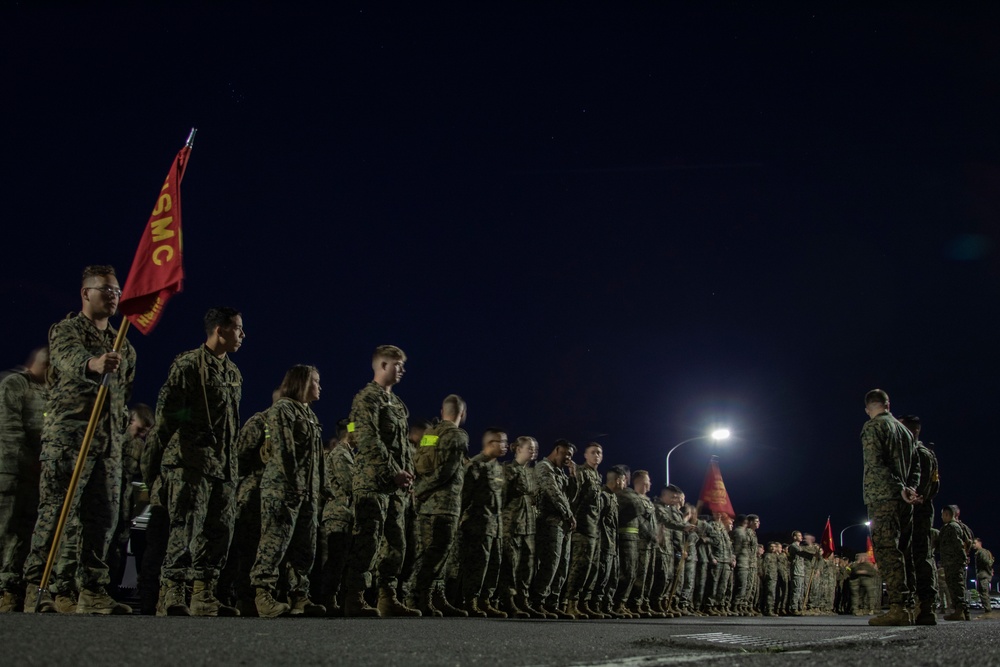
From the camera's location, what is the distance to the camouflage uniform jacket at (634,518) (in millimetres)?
13383

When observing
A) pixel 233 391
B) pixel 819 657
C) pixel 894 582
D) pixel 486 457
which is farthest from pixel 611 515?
pixel 819 657

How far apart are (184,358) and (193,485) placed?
959 millimetres

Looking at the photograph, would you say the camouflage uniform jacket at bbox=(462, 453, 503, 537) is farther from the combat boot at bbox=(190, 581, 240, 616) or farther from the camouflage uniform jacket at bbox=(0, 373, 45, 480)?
the camouflage uniform jacket at bbox=(0, 373, 45, 480)

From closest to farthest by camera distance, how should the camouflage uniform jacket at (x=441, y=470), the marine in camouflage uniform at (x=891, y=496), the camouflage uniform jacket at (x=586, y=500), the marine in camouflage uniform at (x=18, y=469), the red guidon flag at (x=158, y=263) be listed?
the marine in camouflage uniform at (x=18, y=469)
the red guidon flag at (x=158, y=263)
the marine in camouflage uniform at (x=891, y=496)
the camouflage uniform jacket at (x=441, y=470)
the camouflage uniform jacket at (x=586, y=500)

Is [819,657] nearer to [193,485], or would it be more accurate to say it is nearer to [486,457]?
[193,485]

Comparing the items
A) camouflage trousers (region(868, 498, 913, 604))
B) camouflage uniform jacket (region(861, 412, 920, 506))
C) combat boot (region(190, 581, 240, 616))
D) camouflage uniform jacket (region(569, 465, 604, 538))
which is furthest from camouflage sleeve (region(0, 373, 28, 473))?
camouflage uniform jacket (region(861, 412, 920, 506))

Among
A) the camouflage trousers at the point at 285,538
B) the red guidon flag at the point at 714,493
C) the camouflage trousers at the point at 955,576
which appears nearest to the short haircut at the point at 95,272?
the camouflage trousers at the point at 285,538

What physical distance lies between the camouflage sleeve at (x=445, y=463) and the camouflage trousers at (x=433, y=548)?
1.02 feet

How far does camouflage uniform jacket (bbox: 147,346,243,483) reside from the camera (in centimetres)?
590

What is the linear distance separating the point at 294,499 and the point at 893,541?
18.3 ft

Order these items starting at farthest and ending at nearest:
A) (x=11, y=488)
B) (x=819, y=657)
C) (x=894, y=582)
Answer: (x=894, y=582) → (x=11, y=488) → (x=819, y=657)

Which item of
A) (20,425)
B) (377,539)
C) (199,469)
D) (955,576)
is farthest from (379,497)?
(955,576)

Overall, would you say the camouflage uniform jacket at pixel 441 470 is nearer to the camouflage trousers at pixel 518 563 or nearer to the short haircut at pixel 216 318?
the camouflage trousers at pixel 518 563

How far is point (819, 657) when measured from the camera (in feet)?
11.2
